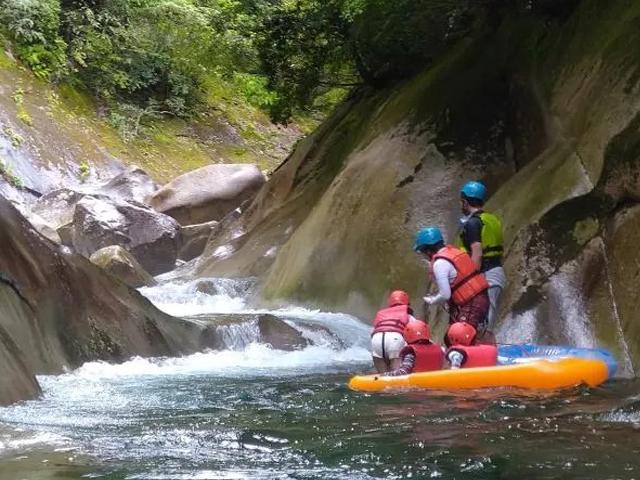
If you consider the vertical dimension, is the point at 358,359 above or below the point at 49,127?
below

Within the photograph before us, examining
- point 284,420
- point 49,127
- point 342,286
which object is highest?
point 49,127

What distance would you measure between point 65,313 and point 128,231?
1018cm

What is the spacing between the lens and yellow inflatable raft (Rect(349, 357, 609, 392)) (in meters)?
6.75

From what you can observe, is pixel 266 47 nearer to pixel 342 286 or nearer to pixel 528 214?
pixel 342 286

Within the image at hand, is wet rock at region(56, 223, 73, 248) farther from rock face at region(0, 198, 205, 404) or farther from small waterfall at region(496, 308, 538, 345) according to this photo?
small waterfall at region(496, 308, 538, 345)

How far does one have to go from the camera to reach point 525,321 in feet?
29.2

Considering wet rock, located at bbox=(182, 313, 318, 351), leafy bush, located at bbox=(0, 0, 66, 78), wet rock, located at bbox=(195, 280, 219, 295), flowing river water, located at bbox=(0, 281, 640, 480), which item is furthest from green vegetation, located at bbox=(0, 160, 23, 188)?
flowing river water, located at bbox=(0, 281, 640, 480)

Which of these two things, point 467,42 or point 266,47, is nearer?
point 467,42

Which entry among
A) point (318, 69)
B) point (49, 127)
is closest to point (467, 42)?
point (318, 69)

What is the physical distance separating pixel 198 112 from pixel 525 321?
23.2 m

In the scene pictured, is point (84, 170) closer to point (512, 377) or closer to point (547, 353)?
point (547, 353)

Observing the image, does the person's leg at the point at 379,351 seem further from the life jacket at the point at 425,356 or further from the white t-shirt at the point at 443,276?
the white t-shirt at the point at 443,276

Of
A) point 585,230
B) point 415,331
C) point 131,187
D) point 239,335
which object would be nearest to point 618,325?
point 585,230

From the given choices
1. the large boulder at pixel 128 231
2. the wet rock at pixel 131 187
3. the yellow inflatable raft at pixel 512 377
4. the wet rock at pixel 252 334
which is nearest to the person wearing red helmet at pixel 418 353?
the yellow inflatable raft at pixel 512 377
